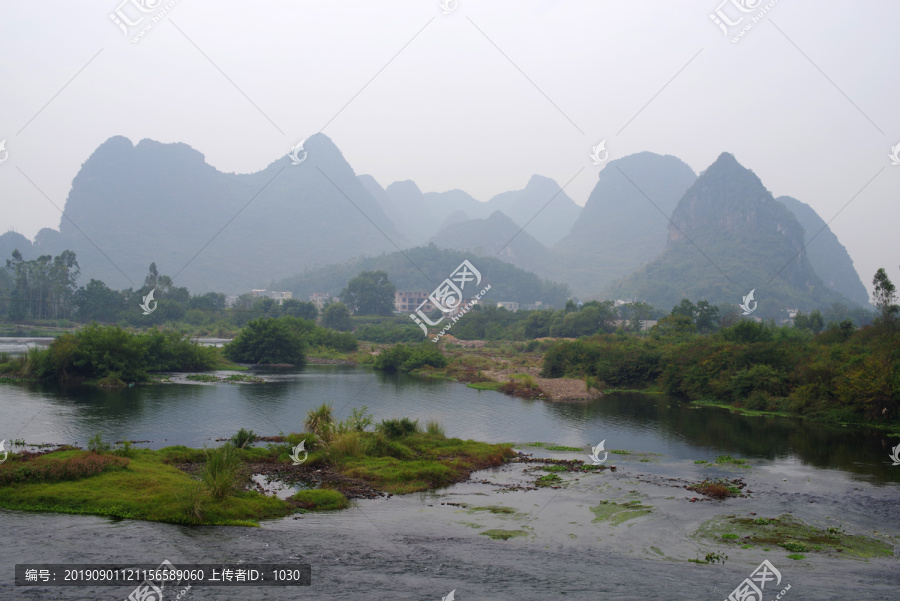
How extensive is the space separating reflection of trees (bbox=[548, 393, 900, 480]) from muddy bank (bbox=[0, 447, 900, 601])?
443cm

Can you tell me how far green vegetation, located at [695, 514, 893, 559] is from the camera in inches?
399

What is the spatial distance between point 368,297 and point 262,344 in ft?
120

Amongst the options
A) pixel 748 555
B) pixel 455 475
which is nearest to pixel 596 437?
pixel 455 475

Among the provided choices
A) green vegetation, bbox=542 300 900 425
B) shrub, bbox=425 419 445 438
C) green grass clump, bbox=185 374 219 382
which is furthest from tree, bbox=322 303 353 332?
shrub, bbox=425 419 445 438

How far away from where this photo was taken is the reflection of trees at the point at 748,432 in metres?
17.6

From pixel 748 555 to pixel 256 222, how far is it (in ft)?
518

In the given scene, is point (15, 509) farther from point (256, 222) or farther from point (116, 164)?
point (116, 164)

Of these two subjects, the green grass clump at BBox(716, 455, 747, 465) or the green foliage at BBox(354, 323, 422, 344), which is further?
the green foliage at BBox(354, 323, 422, 344)

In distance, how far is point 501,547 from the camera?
32.5ft

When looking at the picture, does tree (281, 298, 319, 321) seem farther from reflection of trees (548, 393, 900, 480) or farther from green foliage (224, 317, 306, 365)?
reflection of trees (548, 393, 900, 480)

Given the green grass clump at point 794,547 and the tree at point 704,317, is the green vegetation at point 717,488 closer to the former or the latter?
the green grass clump at point 794,547

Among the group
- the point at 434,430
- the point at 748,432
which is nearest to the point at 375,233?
the point at 748,432

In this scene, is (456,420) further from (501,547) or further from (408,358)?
(408,358)

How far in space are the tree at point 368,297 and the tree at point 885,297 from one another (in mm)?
57681
